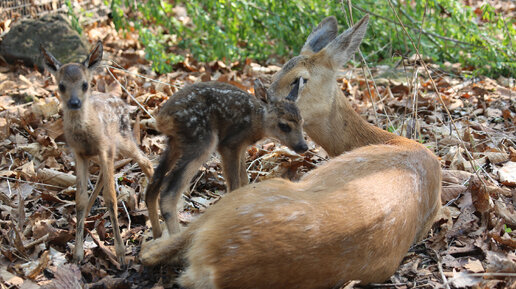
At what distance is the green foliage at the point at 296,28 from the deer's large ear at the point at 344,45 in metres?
2.68

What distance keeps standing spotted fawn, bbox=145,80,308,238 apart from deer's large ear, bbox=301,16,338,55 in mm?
1115

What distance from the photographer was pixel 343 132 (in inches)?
233

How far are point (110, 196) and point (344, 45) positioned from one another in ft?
9.56

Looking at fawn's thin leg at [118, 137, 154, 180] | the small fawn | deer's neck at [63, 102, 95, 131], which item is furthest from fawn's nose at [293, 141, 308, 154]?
deer's neck at [63, 102, 95, 131]

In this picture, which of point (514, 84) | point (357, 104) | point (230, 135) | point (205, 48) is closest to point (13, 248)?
point (230, 135)

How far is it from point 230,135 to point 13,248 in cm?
210

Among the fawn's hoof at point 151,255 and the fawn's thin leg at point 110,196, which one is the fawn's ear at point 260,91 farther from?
the fawn's hoof at point 151,255

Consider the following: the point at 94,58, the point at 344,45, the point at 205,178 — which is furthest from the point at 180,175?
the point at 344,45

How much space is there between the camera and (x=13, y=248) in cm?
495

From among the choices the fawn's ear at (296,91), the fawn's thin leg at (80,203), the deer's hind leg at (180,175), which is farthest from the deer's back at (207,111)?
the fawn's thin leg at (80,203)

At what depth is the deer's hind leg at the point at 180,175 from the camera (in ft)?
16.3

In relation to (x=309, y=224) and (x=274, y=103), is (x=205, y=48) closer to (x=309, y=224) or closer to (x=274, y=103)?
(x=274, y=103)

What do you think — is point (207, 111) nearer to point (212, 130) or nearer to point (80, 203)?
point (212, 130)

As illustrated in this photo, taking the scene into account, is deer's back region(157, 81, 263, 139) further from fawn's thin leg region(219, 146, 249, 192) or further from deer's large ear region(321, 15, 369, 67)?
deer's large ear region(321, 15, 369, 67)
